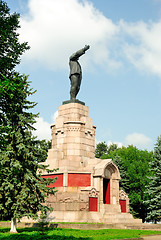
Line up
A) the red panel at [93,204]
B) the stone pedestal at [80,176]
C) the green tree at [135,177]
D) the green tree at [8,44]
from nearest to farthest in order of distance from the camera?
the green tree at [8,44], the stone pedestal at [80,176], the red panel at [93,204], the green tree at [135,177]

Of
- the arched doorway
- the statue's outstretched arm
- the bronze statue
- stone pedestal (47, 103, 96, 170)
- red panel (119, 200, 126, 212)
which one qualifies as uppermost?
the statue's outstretched arm

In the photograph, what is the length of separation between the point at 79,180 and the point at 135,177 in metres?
16.5

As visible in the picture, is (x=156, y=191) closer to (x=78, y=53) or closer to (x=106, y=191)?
(x=106, y=191)

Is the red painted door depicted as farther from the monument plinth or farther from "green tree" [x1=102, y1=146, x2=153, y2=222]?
"green tree" [x1=102, y1=146, x2=153, y2=222]

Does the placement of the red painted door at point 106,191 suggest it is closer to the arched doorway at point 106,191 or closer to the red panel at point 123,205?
the arched doorway at point 106,191

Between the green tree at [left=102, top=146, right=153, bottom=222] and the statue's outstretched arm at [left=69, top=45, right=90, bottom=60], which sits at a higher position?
the statue's outstretched arm at [left=69, top=45, right=90, bottom=60]

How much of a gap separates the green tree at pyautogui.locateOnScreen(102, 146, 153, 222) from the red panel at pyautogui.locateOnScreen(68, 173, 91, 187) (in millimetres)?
14800

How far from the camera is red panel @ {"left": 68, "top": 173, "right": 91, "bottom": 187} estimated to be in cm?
2189

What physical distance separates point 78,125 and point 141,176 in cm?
1664

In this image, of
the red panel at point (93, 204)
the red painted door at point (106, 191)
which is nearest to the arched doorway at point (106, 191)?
the red painted door at point (106, 191)

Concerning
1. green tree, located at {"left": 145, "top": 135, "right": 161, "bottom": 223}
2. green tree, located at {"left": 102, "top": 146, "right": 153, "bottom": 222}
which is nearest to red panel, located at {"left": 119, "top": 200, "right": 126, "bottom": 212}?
green tree, located at {"left": 145, "top": 135, "right": 161, "bottom": 223}

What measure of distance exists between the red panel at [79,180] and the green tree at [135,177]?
48.6ft

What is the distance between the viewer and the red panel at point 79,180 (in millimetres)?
21891

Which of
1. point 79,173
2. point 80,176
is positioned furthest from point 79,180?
point 79,173
